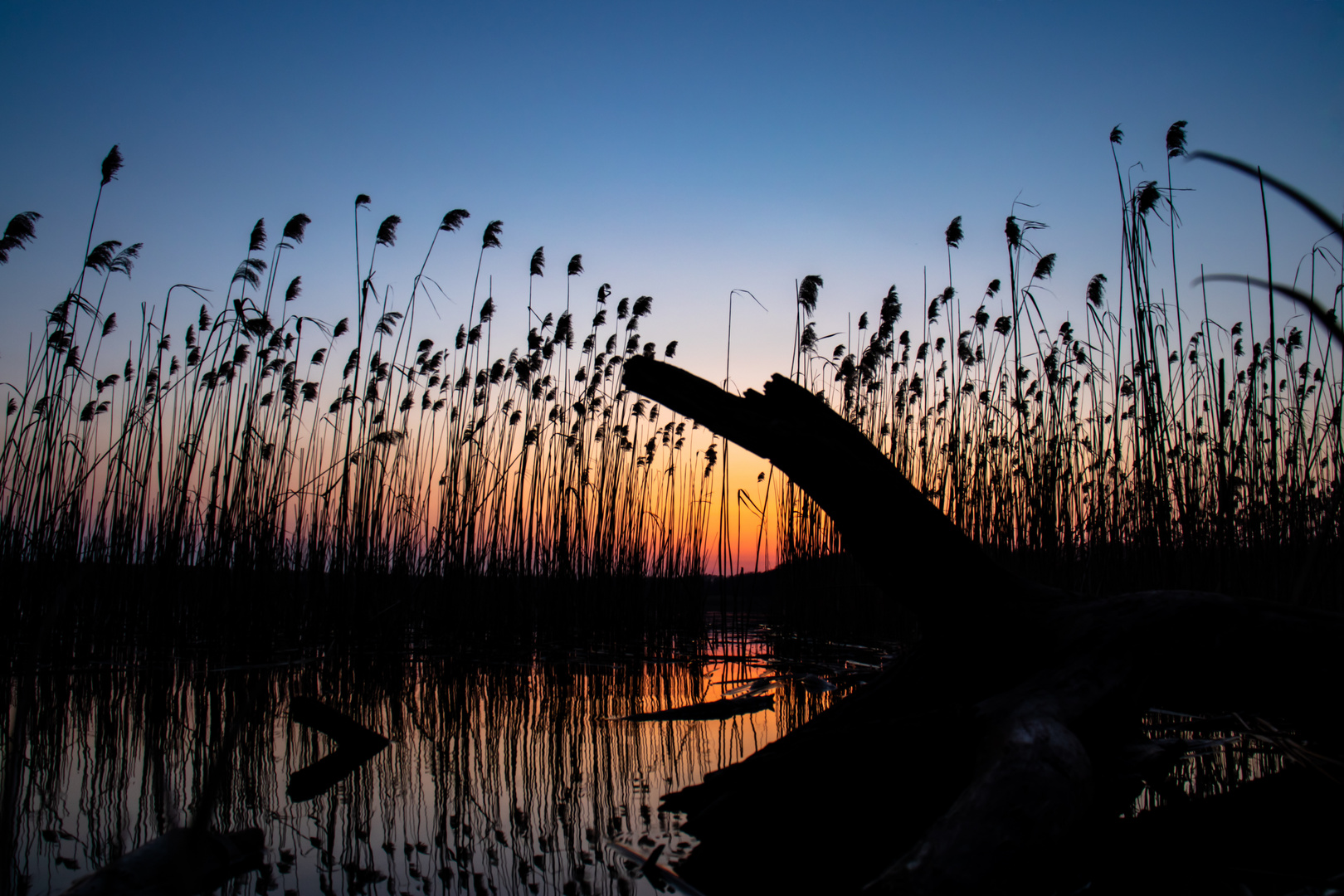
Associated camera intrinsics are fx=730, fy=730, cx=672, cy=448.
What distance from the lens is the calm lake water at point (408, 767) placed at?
1084mm

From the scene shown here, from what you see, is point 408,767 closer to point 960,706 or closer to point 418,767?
point 418,767

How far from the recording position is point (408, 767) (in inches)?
64.0

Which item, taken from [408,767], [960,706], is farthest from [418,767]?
[960,706]

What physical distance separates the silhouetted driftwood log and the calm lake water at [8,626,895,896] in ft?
0.70

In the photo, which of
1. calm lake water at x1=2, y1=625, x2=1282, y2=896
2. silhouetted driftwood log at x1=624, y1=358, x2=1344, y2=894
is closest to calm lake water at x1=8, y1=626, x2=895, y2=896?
calm lake water at x1=2, y1=625, x2=1282, y2=896

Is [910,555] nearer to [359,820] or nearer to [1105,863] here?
[1105,863]

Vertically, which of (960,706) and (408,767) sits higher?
(960,706)

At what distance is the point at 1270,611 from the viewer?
1.11 m

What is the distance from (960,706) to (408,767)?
1218mm

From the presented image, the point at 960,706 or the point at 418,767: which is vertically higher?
the point at 960,706

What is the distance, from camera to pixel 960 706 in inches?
39.3

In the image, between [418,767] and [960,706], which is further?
[418,767]

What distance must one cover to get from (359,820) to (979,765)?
1042mm

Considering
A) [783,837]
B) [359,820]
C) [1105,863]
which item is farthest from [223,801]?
[1105,863]
